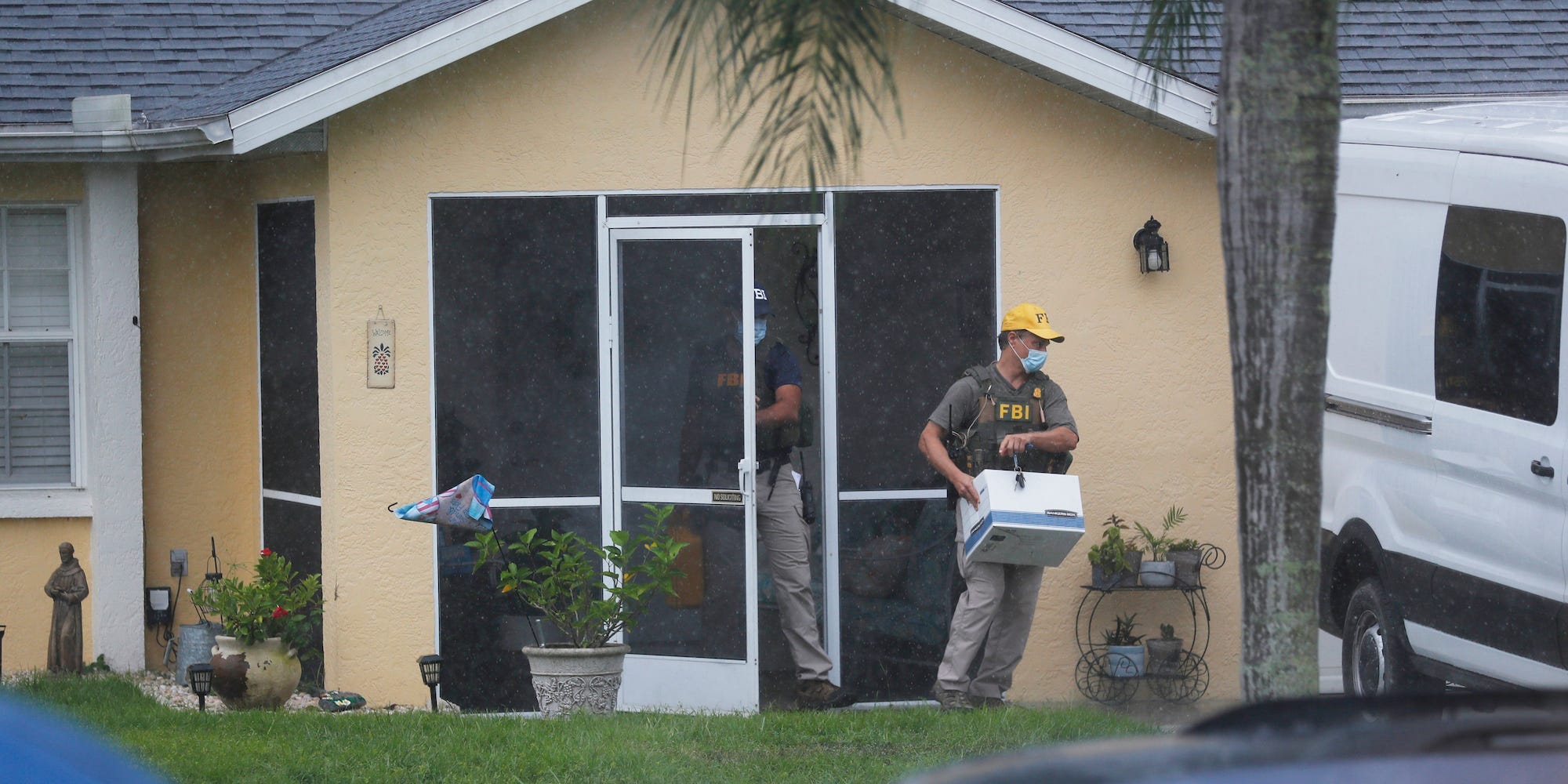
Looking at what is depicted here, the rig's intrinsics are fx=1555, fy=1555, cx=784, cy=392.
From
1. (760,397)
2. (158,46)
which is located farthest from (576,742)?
(158,46)

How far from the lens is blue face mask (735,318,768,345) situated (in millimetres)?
8117

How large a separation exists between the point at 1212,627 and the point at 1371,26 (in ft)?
12.6

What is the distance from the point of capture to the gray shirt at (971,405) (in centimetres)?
781

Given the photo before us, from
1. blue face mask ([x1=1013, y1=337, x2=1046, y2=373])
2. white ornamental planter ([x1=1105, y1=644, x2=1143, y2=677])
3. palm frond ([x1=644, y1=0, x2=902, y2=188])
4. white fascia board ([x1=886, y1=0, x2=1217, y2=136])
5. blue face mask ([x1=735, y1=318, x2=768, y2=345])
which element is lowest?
white ornamental planter ([x1=1105, y1=644, x2=1143, y2=677])

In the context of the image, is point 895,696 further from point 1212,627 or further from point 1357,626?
point 1357,626

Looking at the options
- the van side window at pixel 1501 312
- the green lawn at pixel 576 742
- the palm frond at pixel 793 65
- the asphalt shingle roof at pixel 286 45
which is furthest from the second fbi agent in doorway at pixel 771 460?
the palm frond at pixel 793 65

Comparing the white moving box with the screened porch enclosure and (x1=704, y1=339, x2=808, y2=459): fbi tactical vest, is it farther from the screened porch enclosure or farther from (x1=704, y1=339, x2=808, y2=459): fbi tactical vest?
(x1=704, y1=339, x2=808, y2=459): fbi tactical vest

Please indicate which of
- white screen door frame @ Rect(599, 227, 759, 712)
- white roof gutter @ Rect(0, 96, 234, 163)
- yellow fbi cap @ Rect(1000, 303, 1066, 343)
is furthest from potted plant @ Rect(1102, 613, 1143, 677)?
white roof gutter @ Rect(0, 96, 234, 163)

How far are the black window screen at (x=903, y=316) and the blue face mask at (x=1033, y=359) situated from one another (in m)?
0.70

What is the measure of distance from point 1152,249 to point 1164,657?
7.22ft

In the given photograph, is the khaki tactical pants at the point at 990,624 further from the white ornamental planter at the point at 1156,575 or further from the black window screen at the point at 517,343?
the black window screen at the point at 517,343

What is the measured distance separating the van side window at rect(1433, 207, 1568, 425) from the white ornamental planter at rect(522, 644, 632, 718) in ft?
12.5

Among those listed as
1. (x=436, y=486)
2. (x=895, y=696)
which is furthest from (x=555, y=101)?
(x=895, y=696)

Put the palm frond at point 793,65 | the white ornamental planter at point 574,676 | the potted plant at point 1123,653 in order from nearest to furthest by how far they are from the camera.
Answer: the palm frond at point 793,65, the white ornamental planter at point 574,676, the potted plant at point 1123,653
